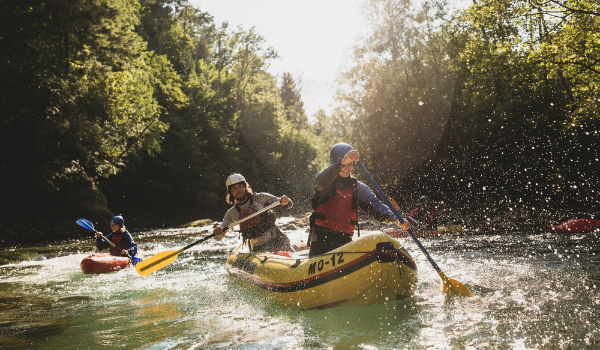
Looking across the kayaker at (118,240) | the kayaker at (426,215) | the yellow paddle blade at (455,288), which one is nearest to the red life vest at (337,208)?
the yellow paddle blade at (455,288)

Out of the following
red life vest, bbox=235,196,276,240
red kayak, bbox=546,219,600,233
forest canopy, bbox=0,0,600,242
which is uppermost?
forest canopy, bbox=0,0,600,242

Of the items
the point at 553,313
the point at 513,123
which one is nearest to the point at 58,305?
the point at 553,313

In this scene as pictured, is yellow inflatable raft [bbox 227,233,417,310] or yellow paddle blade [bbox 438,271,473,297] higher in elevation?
yellow inflatable raft [bbox 227,233,417,310]

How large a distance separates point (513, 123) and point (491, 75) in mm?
2902

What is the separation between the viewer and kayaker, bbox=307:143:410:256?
176 inches

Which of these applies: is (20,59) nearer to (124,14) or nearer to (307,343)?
(124,14)

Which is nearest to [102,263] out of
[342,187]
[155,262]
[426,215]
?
[155,262]

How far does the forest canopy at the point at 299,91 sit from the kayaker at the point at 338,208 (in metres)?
10.1

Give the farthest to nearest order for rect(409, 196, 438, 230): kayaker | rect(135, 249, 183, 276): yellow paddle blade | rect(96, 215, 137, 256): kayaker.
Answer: rect(409, 196, 438, 230): kayaker → rect(96, 215, 137, 256): kayaker → rect(135, 249, 183, 276): yellow paddle blade

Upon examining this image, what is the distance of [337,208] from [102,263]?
5148 mm

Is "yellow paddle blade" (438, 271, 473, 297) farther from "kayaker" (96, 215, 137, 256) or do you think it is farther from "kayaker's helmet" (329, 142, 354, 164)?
"kayaker" (96, 215, 137, 256)

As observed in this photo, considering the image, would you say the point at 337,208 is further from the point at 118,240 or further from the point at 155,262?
the point at 118,240

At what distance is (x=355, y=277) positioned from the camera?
387 centimetres

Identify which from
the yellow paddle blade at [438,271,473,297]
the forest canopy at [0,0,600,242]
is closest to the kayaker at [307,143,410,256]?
the yellow paddle blade at [438,271,473,297]
